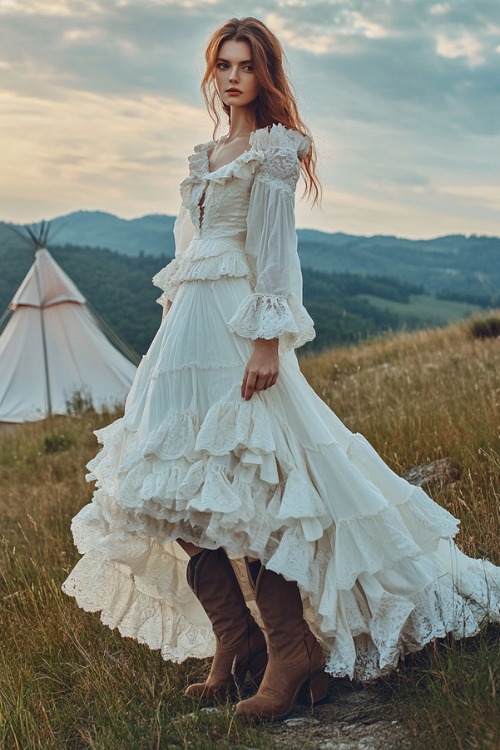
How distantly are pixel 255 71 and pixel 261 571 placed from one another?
1730 mm

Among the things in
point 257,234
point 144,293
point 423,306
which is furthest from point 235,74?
point 423,306

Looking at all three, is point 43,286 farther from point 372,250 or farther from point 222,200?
point 372,250

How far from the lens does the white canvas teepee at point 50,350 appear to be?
1680cm

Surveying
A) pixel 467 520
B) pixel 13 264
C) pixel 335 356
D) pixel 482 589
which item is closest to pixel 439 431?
pixel 467 520

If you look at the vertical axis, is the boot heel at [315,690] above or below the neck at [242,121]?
below

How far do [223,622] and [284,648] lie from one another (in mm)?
247

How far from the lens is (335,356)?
10977 mm

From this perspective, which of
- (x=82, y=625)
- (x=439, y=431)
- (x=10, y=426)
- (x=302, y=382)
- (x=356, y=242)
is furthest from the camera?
(x=356, y=242)

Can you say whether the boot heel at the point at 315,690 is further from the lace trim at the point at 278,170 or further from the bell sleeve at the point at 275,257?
the lace trim at the point at 278,170

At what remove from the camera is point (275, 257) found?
9.41 ft

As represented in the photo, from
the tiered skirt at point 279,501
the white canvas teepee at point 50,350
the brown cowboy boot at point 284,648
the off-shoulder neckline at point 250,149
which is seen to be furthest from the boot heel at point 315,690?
the white canvas teepee at point 50,350

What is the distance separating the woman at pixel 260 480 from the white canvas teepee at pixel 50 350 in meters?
13.9

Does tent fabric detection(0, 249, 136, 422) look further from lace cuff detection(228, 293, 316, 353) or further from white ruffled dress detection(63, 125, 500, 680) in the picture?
lace cuff detection(228, 293, 316, 353)

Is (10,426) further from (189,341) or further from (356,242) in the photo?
(356,242)
